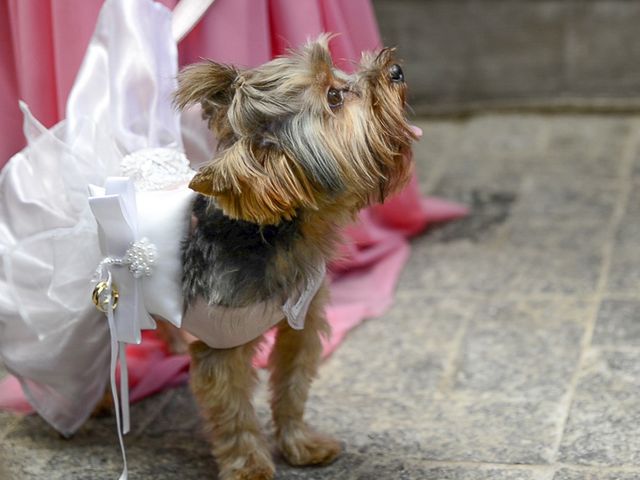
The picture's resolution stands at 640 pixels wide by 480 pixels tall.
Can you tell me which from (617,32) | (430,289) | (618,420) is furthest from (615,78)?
(618,420)

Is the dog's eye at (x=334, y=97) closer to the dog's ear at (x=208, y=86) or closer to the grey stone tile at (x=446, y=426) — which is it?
the dog's ear at (x=208, y=86)

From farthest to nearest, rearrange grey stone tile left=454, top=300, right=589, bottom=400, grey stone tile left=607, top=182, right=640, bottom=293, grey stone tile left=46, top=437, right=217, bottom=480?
grey stone tile left=607, top=182, right=640, bottom=293, grey stone tile left=454, top=300, right=589, bottom=400, grey stone tile left=46, top=437, right=217, bottom=480

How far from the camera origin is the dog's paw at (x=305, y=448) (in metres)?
2.88

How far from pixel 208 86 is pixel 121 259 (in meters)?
0.46

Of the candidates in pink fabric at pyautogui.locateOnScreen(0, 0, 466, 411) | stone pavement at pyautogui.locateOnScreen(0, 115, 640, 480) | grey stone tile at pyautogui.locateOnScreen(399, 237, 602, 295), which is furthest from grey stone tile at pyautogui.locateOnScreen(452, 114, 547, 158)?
pink fabric at pyautogui.locateOnScreen(0, 0, 466, 411)

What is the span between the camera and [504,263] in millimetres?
4023

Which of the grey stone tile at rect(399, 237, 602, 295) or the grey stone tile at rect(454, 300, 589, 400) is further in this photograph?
the grey stone tile at rect(399, 237, 602, 295)

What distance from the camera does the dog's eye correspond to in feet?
7.82

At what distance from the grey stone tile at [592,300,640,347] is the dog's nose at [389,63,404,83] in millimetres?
1371

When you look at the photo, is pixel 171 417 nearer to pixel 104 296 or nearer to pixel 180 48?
pixel 104 296

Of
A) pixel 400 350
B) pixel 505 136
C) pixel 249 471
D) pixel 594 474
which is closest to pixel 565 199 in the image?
pixel 505 136

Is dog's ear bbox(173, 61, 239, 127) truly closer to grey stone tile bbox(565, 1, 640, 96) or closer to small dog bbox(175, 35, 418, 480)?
small dog bbox(175, 35, 418, 480)

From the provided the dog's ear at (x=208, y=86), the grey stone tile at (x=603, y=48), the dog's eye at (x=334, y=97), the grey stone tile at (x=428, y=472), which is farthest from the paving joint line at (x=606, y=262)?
the dog's ear at (x=208, y=86)

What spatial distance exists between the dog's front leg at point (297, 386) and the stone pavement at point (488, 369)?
0.16ft
